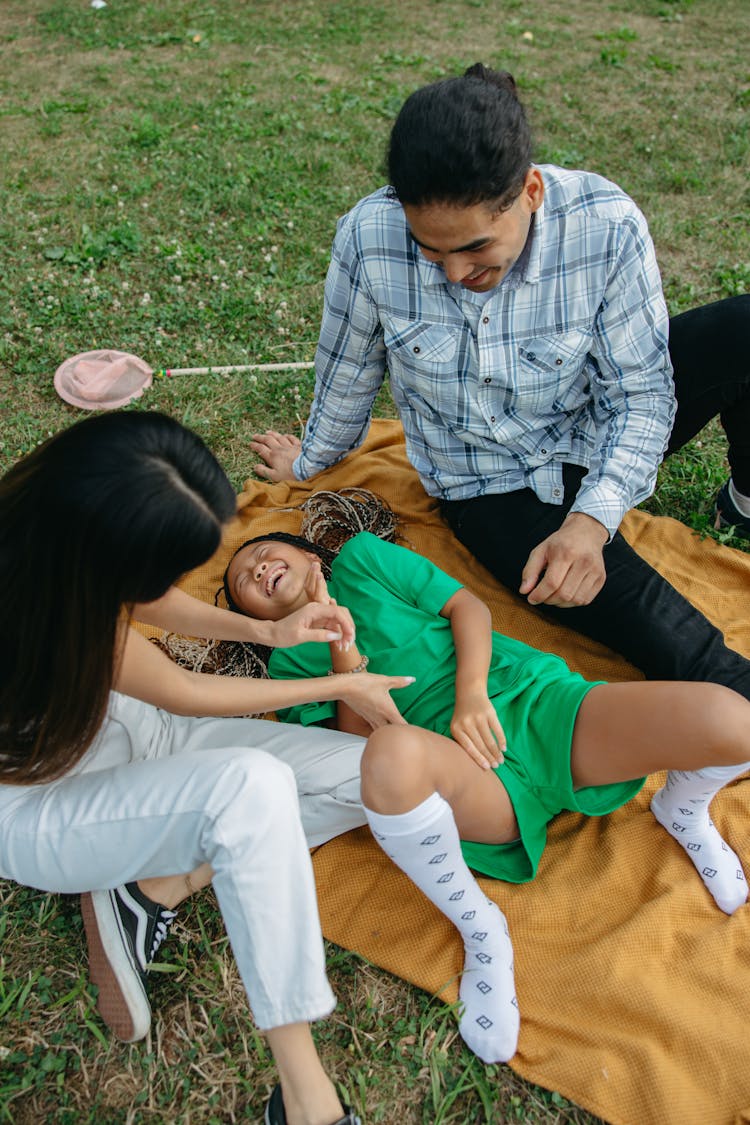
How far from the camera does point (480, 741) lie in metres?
2.23

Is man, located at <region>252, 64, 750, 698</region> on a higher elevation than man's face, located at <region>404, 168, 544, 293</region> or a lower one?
lower

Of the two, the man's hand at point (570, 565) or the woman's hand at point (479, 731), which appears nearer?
the woman's hand at point (479, 731)

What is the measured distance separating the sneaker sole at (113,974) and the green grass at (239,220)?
7 centimetres

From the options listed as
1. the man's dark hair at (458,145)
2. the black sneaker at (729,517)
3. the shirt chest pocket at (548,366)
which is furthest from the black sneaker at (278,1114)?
the black sneaker at (729,517)

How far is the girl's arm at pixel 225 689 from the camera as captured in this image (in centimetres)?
195

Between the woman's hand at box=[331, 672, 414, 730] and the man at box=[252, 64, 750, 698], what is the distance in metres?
0.60

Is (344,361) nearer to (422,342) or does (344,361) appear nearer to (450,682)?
(422,342)

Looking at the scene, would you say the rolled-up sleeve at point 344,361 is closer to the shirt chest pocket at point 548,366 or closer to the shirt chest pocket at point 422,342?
the shirt chest pocket at point 422,342

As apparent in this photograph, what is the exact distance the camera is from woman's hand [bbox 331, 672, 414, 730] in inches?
87.6

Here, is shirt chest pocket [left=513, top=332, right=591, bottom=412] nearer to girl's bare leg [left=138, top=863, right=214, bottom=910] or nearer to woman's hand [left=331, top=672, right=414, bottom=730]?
woman's hand [left=331, top=672, right=414, bottom=730]

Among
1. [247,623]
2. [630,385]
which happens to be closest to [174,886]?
[247,623]

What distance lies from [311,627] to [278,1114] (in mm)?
1199

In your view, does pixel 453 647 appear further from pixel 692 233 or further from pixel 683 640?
pixel 692 233

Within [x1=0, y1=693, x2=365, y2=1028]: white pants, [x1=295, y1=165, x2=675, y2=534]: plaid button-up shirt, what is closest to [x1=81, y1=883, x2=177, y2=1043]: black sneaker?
[x1=0, y1=693, x2=365, y2=1028]: white pants
